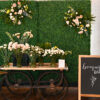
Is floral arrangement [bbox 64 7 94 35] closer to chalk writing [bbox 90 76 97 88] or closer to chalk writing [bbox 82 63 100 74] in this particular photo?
chalk writing [bbox 82 63 100 74]

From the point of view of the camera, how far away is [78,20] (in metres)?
5.13

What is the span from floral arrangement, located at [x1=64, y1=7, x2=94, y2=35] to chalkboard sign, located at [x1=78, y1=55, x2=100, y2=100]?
1.51 meters

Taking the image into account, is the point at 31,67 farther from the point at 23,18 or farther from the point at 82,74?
the point at 23,18

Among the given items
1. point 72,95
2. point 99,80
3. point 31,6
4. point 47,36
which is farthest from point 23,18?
point 99,80

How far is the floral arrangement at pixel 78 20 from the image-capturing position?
5.12 meters

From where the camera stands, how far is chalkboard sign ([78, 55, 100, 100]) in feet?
12.3

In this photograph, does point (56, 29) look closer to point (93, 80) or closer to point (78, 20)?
point (78, 20)

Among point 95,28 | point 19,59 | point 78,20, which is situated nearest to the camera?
point 19,59

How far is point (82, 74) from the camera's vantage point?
378cm

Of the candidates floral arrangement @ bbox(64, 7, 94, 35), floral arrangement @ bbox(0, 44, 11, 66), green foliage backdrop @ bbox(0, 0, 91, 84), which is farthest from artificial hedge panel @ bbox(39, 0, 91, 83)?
floral arrangement @ bbox(0, 44, 11, 66)

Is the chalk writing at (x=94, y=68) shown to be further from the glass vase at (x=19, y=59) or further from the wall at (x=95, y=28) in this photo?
the wall at (x=95, y=28)

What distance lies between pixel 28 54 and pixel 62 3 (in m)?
1.66

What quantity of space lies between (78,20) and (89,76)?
175cm

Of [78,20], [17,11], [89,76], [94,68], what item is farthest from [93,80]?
[17,11]
